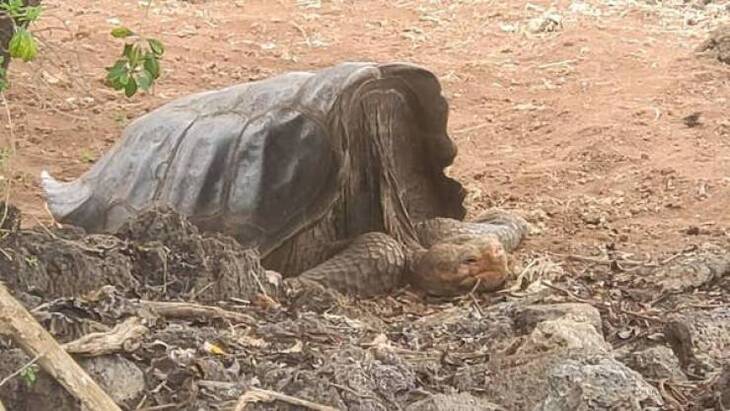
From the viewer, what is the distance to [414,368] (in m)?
2.41

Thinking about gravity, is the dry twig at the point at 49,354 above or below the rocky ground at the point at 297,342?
above

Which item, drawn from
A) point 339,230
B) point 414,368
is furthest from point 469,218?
point 414,368

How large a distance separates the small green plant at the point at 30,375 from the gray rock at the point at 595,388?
2.75 ft

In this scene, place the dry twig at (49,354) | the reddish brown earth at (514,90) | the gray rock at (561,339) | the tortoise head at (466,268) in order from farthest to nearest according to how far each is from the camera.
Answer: the reddish brown earth at (514,90) → the tortoise head at (466,268) → the gray rock at (561,339) → the dry twig at (49,354)

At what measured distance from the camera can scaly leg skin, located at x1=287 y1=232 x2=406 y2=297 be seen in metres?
4.29

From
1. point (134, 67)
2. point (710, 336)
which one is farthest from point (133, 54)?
point (710, 336)

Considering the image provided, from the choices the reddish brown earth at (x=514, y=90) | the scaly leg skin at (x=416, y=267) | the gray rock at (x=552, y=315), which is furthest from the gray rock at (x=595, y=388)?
the scaly leg skin at (x=416, y=267)

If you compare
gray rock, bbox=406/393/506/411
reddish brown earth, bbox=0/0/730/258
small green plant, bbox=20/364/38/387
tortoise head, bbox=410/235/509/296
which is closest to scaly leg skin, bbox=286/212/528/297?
tortoise head, bbox=410/235/509/296

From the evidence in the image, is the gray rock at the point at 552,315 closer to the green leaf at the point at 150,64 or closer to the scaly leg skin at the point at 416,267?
the green leaf at the point at 150,64

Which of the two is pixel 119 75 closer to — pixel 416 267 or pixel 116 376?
pixel 116 376

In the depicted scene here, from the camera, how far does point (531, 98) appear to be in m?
7.74

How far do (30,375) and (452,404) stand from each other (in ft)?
2.36

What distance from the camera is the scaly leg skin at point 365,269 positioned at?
4.29m

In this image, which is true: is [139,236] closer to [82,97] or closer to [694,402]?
[694,402]
